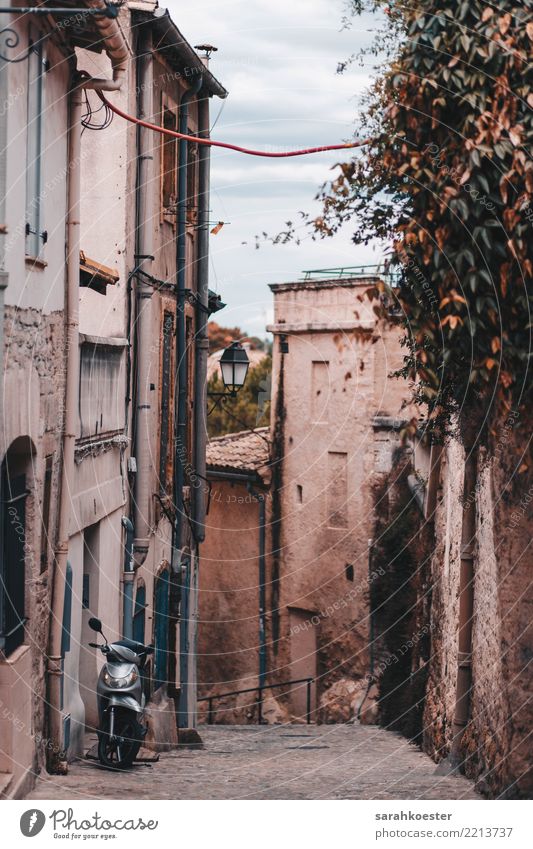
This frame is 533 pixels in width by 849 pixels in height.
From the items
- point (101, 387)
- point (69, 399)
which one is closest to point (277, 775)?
point (69, 399)

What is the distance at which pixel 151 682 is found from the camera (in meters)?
14.6

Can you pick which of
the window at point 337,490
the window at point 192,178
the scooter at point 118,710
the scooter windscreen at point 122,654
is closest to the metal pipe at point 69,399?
the scooter at point 118,710

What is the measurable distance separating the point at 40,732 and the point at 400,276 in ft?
13.2

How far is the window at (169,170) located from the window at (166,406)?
4.26 feet

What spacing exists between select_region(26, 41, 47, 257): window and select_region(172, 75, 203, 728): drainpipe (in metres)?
6.93

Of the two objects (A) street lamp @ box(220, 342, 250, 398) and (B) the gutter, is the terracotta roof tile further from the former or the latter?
(B) the gutter

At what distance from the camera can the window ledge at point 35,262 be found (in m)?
8.12

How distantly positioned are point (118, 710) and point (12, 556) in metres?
2.04

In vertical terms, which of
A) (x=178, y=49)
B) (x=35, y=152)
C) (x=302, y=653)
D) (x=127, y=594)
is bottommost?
(x=302, y=653)

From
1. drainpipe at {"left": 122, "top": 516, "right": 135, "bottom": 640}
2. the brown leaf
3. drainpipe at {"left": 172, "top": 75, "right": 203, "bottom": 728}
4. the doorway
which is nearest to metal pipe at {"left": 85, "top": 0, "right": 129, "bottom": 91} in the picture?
the brown leaf

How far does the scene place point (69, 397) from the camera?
9594 millimetres

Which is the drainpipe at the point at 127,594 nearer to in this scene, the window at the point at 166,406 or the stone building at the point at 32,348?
the window at the point at 166,406

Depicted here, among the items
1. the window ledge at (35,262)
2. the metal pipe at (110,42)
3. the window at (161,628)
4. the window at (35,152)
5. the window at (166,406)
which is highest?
the metal pipe at (110,42)

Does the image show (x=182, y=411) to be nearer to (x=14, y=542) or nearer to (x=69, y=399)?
(x=69, y=399)
